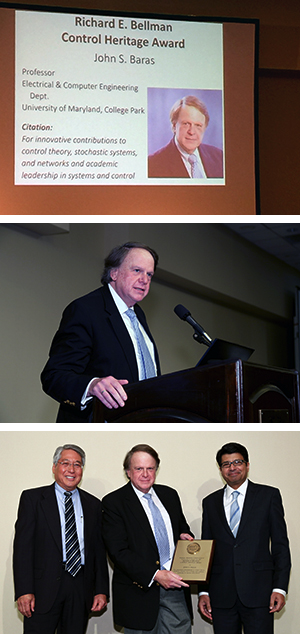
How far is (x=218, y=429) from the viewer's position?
104 inches

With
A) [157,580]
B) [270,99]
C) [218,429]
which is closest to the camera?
A: [218,429]

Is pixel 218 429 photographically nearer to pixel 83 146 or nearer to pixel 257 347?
pixel 257 347

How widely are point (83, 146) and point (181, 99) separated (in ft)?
1.90

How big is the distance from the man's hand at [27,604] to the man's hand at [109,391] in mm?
934

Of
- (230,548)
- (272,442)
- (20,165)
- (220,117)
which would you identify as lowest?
(230,548)

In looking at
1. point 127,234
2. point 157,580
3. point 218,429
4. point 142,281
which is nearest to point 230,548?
point 157,580

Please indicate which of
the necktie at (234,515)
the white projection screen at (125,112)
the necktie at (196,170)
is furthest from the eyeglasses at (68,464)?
the necktie at (196,170)

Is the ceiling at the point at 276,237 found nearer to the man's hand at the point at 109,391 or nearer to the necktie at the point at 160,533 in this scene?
the man's hand at the point at 109,391

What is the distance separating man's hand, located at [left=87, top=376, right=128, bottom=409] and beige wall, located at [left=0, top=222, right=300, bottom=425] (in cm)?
37

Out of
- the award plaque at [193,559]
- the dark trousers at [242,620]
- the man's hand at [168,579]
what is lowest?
the dark trousers at [242,620]

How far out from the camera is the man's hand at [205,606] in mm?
3148

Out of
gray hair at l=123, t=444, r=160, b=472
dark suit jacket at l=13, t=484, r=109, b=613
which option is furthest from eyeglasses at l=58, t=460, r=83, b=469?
gray hair at l=123, t=444, r=160, b=472

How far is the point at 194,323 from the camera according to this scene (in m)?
2.93

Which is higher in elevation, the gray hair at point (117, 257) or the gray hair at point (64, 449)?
the gray hair at point (117, 257)
